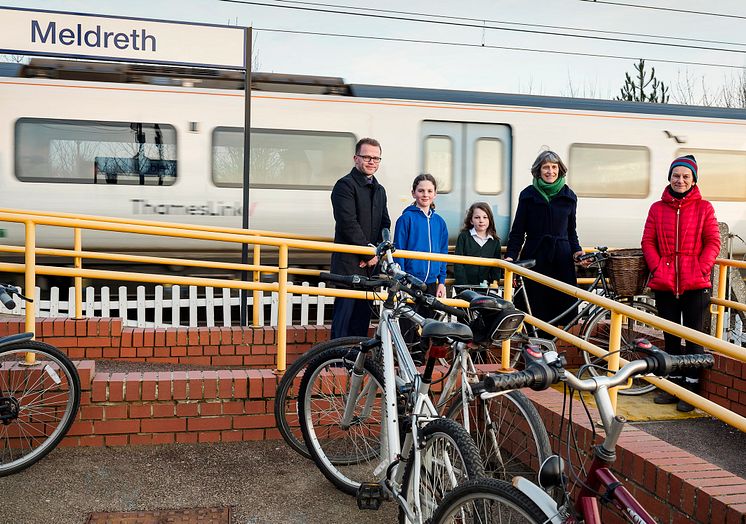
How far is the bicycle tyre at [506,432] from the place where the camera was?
272 centimetres

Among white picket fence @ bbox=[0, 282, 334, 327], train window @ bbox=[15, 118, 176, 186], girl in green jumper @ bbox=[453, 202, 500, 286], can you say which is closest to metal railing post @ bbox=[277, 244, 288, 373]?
girl in green jumper @ bbox=[453, 202, 500, 286]

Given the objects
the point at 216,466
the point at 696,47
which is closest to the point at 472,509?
the point at 216,466

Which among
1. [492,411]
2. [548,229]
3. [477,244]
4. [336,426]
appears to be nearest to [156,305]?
[477,244]

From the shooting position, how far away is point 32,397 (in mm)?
3668

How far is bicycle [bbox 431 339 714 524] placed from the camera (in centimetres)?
175

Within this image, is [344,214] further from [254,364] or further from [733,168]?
[733,168]

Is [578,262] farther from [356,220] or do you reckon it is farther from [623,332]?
[356,220]

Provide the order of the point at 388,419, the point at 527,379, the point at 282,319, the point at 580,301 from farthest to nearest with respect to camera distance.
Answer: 1. the point at 580,301
2. the point at 282,319
3. the point at 388,419
4. the point at 527,379

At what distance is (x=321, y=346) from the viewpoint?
3459 millimetres

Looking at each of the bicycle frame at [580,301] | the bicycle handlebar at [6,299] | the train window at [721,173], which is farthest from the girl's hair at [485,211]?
the train window at [721,173]

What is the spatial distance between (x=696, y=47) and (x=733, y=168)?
25.3ft

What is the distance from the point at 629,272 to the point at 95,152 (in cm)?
679

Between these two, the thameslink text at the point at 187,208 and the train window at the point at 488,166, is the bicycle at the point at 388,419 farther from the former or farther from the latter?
the train window at the point at 488,166

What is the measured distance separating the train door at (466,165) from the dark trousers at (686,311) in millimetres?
5409
